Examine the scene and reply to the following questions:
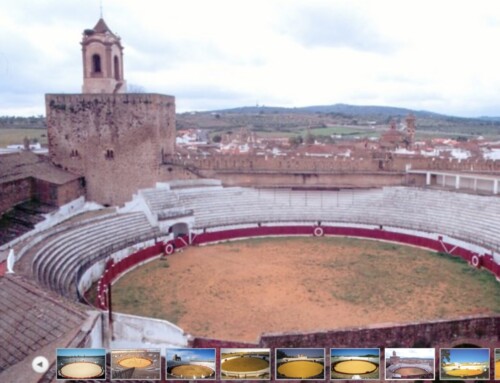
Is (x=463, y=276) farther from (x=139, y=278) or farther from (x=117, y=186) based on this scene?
(x=117, y=186)

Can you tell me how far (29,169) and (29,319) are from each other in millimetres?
15673

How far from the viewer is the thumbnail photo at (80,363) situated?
8.44 metres

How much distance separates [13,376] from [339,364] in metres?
6.00

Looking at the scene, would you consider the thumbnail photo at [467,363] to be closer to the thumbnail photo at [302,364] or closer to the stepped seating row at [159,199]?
the thumbnail photo at [302,364]

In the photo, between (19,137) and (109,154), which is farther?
(19,137)

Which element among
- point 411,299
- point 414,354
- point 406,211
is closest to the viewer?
point 414,354

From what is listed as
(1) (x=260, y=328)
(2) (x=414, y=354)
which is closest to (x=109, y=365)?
(2) (x=414, y=354)

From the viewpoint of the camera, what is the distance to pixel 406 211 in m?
28.1

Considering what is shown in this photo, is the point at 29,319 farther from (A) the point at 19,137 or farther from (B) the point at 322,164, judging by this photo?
(A) the point at 19,137

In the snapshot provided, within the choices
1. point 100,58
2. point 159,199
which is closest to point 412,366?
point 159,199

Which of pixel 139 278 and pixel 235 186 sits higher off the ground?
pixel 235 186

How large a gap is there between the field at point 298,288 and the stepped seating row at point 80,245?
1612 millimetres

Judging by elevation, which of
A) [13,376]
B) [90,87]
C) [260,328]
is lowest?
[260,328]

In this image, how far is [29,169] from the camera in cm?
2544
